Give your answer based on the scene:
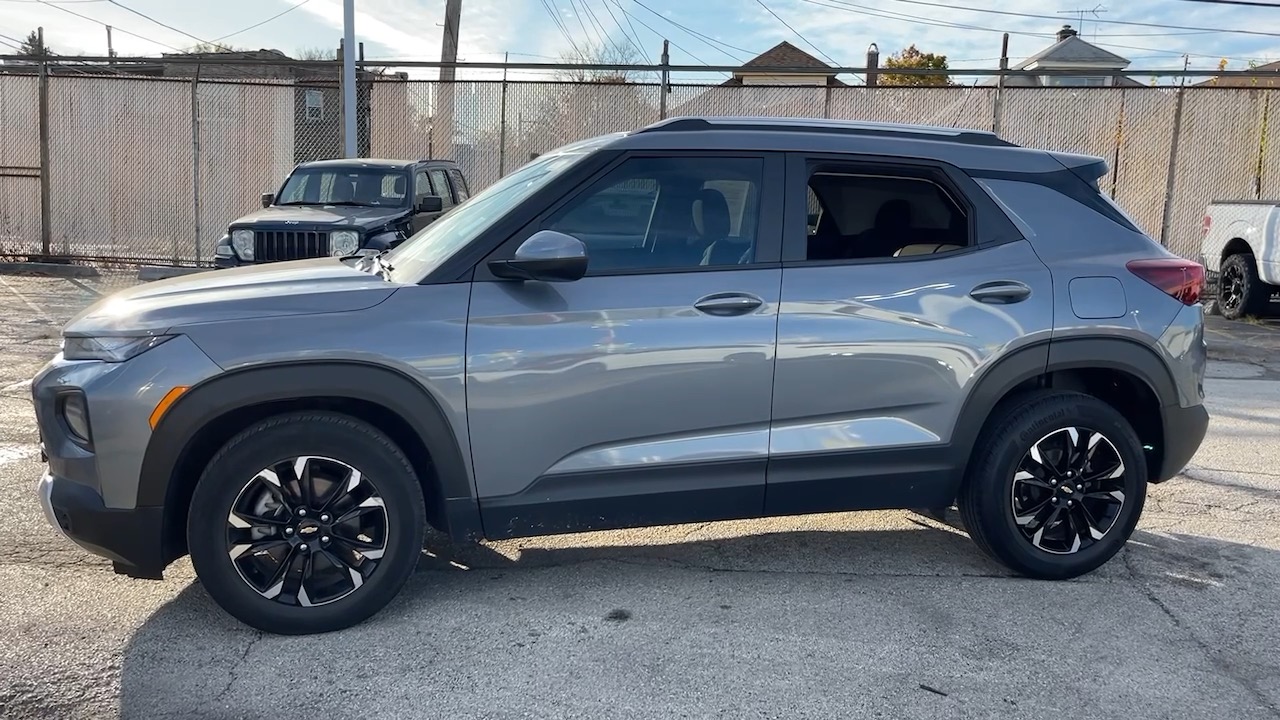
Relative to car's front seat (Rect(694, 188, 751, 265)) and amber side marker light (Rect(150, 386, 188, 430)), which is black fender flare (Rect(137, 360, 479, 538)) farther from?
car's front seat (Rect(694, 188, 751, 265))

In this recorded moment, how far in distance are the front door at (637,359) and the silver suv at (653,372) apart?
10 millimetres

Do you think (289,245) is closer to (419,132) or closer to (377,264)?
(377,264)

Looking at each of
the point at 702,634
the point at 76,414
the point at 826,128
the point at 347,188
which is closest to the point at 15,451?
the point at 76,414

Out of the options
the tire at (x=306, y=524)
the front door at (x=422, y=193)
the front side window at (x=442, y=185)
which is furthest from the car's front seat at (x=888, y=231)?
the front side window at (x=442, y=185)

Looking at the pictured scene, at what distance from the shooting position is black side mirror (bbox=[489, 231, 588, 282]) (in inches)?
145

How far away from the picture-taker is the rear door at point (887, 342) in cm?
405

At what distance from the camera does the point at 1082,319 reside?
169 inches

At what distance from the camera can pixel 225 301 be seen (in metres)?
3.70

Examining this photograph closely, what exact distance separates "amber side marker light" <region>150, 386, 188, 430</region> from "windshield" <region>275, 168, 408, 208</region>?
700 cm

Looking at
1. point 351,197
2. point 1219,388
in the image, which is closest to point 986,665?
point 1219,388

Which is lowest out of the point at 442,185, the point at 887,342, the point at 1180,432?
the point at 1180,432

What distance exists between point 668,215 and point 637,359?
24.6 inches

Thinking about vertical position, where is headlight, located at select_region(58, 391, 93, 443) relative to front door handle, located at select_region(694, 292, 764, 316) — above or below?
below

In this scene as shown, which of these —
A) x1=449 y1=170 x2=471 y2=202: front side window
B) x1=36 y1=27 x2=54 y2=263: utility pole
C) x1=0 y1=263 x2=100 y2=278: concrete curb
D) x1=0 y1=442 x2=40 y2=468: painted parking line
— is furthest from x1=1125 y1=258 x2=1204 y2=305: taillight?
x1=36 y1=27 x2=54 y2=263: utility pole
